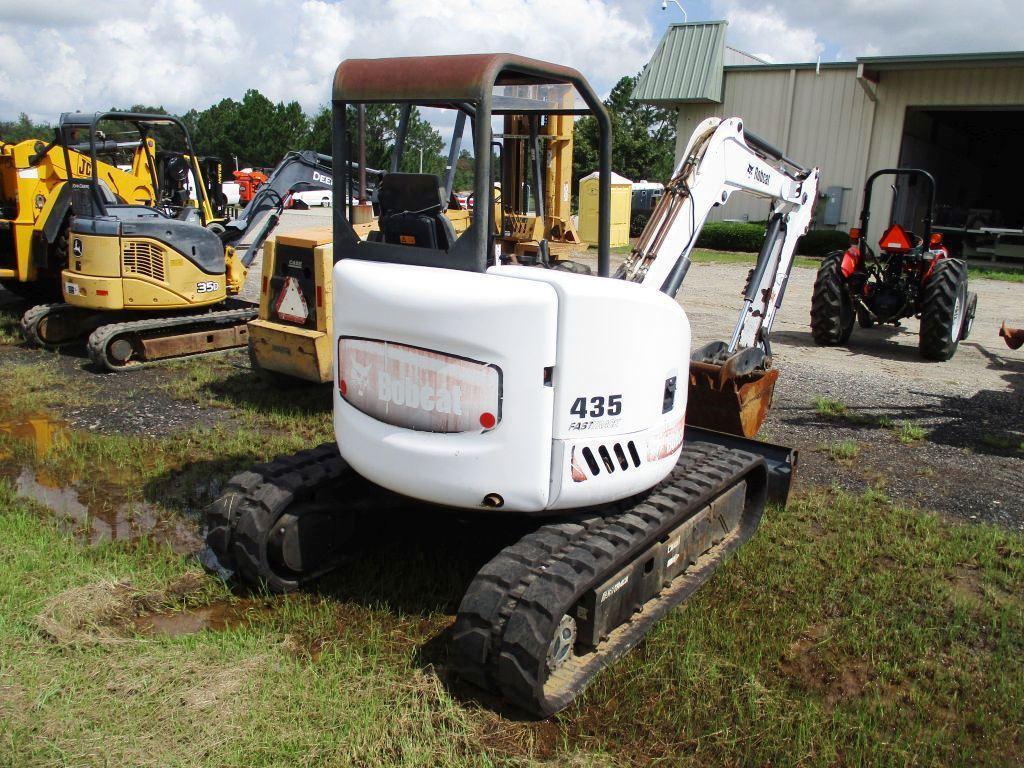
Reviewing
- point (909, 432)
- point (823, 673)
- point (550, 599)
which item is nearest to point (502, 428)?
point (550, 599)

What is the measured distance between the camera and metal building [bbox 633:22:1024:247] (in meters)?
23.3

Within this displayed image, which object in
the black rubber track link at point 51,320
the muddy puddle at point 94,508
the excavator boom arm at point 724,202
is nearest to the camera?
the muddy puddle at point 94,508

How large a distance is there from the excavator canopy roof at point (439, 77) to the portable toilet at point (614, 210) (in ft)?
63.3

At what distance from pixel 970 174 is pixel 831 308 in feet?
89.3

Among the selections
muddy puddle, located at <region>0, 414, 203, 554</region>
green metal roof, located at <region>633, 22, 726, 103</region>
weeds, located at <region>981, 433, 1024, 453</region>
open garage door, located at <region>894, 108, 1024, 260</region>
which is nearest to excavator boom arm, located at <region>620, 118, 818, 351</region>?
weeds, located at <region>981, 433, 1024, 453</region>

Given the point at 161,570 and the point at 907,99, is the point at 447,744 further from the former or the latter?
the point at 907,99

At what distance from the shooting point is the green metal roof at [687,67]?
26.7 m

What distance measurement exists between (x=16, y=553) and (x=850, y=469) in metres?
5.34

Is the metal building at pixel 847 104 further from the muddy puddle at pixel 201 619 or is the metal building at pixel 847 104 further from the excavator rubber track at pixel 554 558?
the muddy puddle at pixel 201 619

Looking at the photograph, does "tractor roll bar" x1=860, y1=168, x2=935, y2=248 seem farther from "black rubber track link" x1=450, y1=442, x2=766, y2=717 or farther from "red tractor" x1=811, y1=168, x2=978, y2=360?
"black rubber track link" x1=450, y1=442, x2=766, y2=717

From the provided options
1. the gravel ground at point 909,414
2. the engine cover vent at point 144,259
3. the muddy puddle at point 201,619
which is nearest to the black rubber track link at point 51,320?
the engine cover vent at point 144,259

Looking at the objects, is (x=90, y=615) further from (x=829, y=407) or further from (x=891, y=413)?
(x=891, y=413)

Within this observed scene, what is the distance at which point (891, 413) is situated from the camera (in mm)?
7820

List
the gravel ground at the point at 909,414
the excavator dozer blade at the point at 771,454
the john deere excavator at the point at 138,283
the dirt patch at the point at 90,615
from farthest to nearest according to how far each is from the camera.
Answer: the john deere excavator at the point at 138,283 < the gravel ground at the point at 909,414 < the excavator dozer blade at the point at 771,454 < the dirt patch at the point at 90,615
